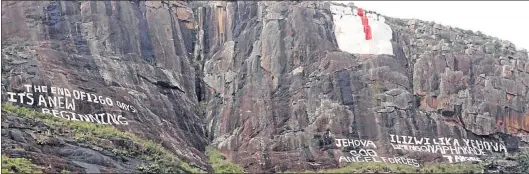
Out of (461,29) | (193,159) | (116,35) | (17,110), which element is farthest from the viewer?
(461,29)

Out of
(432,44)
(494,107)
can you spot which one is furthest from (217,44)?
(494,107)

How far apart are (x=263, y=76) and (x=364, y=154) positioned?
→ 9326 millimetres

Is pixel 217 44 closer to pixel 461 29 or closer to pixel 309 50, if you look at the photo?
pixel 309 50

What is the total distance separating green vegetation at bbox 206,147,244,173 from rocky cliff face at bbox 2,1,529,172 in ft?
2.08

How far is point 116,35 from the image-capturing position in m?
58.2

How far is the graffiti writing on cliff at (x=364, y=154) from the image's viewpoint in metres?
54.4

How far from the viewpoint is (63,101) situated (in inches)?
2048

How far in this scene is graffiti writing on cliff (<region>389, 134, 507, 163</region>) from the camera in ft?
184

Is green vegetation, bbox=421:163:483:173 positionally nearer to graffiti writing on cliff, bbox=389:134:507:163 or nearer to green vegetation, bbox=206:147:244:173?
graffiti writing on cliff, bbox=389:134:507:163

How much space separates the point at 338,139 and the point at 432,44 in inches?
533

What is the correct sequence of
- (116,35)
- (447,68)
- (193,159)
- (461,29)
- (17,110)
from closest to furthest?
(17,110) → (193,159) → (116,35) → (447,68) → (461,29)

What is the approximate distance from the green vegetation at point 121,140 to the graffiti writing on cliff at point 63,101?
0.85m

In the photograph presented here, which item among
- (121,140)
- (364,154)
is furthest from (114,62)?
(364,154)

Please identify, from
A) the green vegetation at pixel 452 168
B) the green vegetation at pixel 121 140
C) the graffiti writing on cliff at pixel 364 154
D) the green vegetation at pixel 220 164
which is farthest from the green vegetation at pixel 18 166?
the green vegetation at pixel 452 168
